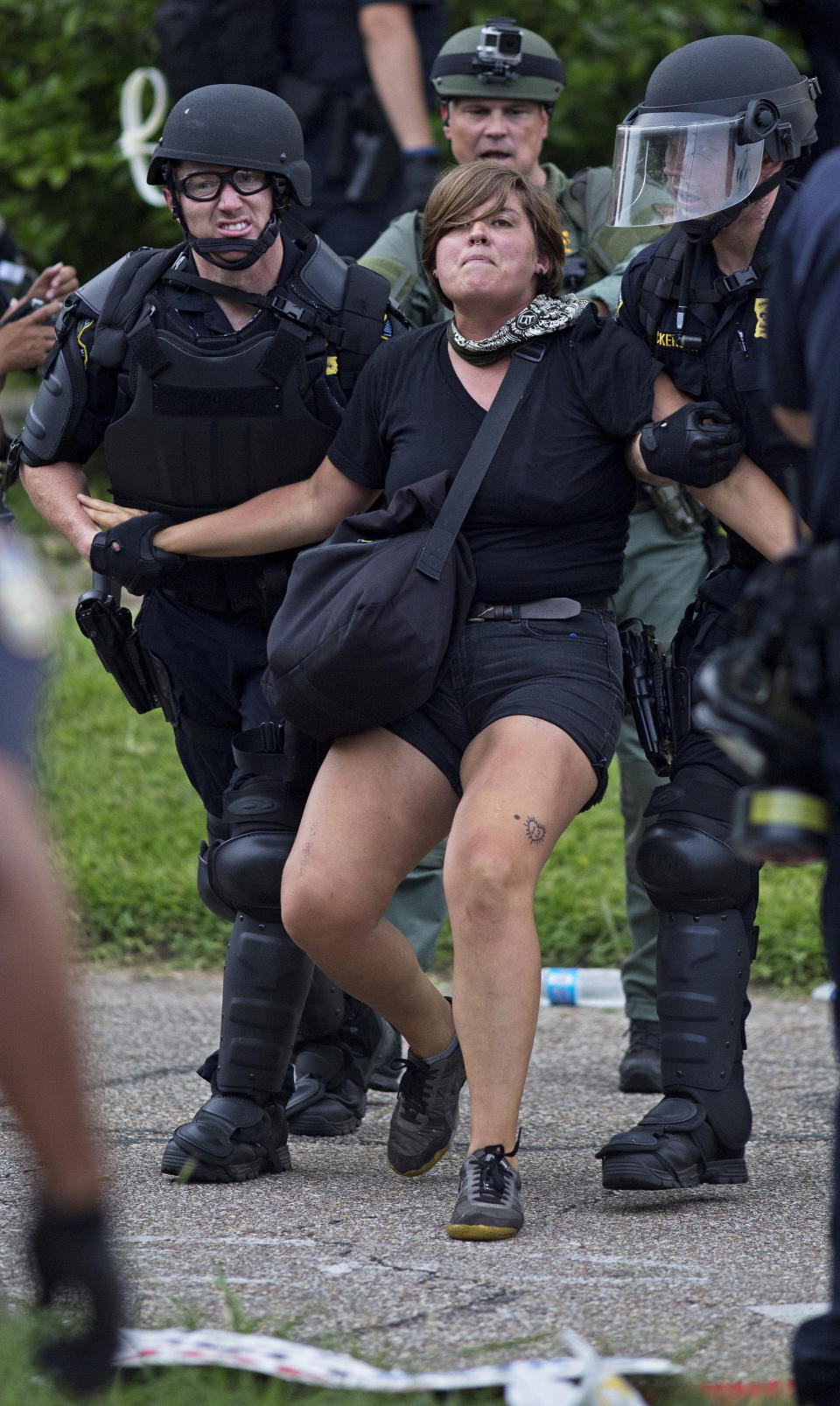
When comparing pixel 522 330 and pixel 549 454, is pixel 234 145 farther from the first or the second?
pixel 549 454

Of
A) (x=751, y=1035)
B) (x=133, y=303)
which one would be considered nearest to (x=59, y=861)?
(x=751, y=1035)

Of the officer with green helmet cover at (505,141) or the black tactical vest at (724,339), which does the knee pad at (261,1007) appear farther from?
the officer with green helmet cover at (505,141)

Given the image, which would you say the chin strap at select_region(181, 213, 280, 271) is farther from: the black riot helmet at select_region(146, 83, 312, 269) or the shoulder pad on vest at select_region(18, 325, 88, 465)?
the shoulder pad on vest at select_region(18, 325, 88, 465)

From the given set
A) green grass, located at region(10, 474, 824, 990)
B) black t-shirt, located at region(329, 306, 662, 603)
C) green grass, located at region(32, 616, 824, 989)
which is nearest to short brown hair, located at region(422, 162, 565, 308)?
black t-shirt, located at region(329, 306, 662, 603)

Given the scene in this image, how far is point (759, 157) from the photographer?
138 inches

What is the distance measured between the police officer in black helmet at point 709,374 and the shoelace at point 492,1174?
327 mm

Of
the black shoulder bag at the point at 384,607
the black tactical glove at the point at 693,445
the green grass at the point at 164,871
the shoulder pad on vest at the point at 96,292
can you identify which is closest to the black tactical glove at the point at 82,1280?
the black shoulder bag at the point at 384,607

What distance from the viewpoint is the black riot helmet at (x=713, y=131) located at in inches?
138

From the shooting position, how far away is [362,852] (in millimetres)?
3391

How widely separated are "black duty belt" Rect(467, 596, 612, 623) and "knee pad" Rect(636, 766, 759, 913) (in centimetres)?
42

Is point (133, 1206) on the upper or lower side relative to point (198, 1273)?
lower

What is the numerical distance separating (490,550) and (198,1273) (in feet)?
4.58

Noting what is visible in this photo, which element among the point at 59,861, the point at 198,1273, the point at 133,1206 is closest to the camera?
the point at 198,1273

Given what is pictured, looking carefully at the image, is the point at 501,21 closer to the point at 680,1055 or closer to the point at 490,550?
the point at 490,550
